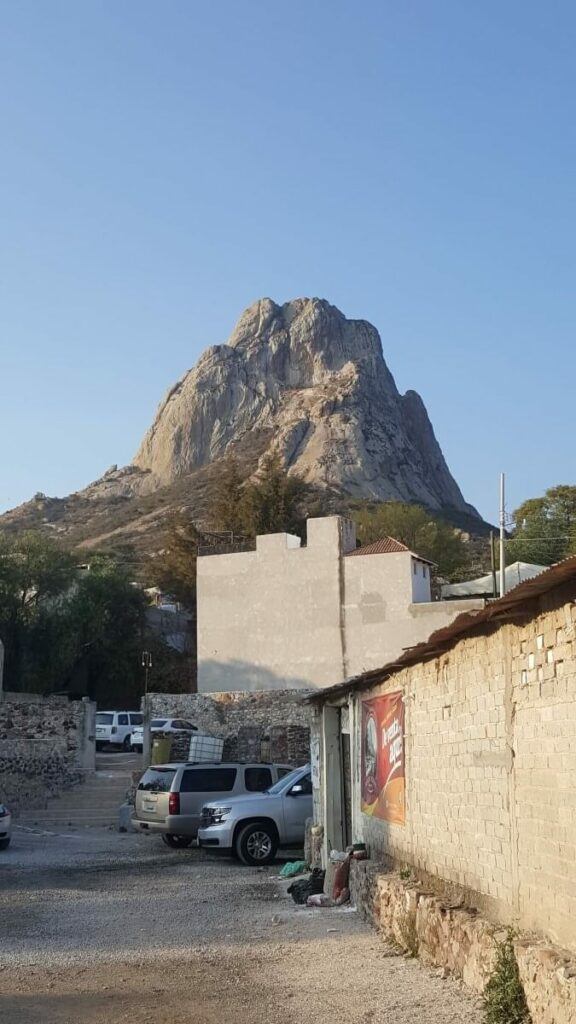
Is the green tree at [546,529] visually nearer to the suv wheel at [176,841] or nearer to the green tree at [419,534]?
the green tree at [419,534]

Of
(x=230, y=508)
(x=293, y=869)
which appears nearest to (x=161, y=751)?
(x=293, y=869)

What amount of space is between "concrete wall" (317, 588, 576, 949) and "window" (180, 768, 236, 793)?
9568mm

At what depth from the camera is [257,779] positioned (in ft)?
70.2

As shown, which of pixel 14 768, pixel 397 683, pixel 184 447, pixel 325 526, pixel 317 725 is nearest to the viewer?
pixel 397 683

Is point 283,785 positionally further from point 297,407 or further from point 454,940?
point 297,407

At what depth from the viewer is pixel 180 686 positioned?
49.2 meters

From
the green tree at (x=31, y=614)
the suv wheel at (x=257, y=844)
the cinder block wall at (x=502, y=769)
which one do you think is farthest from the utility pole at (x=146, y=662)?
the cinder block wall at (x=502, y=769)

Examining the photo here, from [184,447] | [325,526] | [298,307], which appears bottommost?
[325,526]

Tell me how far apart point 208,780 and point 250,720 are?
36.0 ft

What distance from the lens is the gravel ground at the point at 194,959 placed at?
808 centimetres

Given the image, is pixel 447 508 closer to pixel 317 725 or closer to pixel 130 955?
pixel 317 725

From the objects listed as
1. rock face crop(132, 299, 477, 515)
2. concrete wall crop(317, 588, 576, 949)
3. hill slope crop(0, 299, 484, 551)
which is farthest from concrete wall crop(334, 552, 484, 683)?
rock face crop(132, 299, 477, 515)

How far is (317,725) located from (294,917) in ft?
18.0

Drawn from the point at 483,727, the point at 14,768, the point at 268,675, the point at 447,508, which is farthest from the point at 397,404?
the point at 483,727
